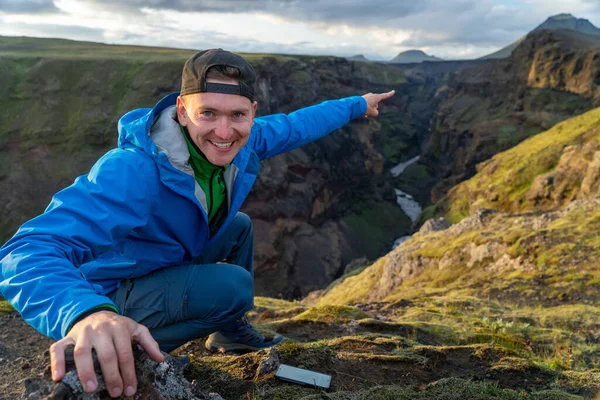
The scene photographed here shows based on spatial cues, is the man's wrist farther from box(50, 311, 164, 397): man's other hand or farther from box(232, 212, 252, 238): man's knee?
box(232, 212, 252, 238): man's knee

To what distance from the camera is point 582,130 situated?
166 feet

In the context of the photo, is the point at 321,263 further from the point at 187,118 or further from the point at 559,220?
the point at 187,118

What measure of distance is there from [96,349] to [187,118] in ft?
7.84

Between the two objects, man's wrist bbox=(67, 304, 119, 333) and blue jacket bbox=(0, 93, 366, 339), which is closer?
man's wrist bbox=(67, 304, 119, 333)

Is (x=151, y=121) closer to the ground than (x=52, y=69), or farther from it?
closer to the ground

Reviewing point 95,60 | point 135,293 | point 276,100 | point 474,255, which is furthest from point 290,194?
point 135,293

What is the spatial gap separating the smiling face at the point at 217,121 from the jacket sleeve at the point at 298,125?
4.43 ft

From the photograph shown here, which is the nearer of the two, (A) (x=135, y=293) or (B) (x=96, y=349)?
(B) (x=96, y=349)

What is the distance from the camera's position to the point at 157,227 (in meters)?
3.84

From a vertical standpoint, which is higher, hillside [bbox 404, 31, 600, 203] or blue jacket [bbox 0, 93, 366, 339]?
hillside [bbox 404, 31, 600, 203]

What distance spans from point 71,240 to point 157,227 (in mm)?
1132

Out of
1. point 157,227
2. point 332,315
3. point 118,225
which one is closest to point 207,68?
point 157,227

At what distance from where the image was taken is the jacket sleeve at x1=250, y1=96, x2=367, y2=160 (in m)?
5.54

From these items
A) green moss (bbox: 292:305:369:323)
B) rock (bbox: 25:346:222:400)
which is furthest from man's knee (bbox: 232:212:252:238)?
green moss (bbox: 292:305:369:323)
